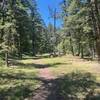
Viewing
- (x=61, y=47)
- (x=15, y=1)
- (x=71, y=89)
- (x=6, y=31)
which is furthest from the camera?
(x=61, y=47)

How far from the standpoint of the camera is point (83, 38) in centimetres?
3891

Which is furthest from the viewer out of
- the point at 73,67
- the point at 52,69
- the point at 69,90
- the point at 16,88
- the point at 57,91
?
the point at 73,67

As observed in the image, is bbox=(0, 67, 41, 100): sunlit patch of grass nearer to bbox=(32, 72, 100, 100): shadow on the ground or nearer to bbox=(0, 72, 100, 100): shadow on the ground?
bbox=(0, 72, 100, 100): shadow on the ground

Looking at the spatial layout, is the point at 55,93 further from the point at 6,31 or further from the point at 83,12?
the point at 83,12

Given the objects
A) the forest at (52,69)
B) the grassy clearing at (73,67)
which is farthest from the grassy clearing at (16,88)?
the grassy clearing at (73,67)

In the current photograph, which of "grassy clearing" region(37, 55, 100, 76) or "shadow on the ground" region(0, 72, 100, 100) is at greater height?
"grassy clearing" region(37, 55, 100, 76)

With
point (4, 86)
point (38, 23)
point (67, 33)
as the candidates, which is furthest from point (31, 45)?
point (4, 86)

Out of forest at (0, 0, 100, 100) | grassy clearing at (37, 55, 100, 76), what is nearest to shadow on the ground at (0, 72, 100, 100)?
forest at (0, 0, 100, 100)

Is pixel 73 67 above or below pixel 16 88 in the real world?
above

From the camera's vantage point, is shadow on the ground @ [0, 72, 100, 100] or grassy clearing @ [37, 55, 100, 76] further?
grassy clearing @ [37, 55, 100, 76]

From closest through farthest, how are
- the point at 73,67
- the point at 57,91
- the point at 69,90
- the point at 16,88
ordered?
the point at 57,91
the point at 69,90
the point at 16,88
the point at 73,67

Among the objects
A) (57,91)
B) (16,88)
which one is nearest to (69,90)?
(57,91)

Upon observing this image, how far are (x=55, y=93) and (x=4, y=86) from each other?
348 cm

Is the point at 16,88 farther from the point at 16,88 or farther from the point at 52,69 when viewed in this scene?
the point at 52,69
